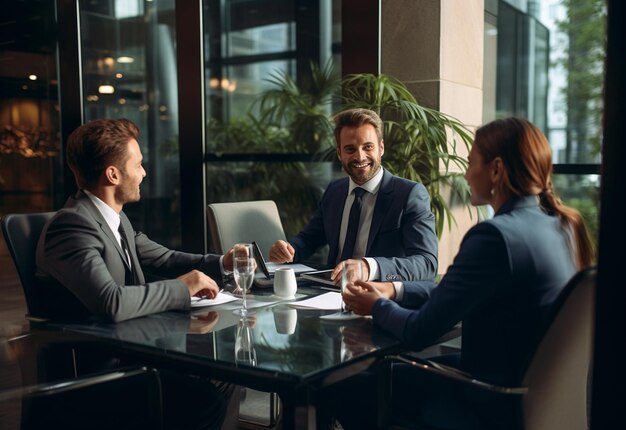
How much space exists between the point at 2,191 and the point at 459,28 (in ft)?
16.2

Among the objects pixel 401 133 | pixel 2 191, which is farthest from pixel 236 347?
pixel 2 191

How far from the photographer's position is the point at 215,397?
1.86 meters

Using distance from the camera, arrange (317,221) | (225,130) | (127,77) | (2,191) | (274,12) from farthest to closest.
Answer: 1. (2,191)
2. (127,77)
3. (225,130)
4. (274,12)
5. (317,221)

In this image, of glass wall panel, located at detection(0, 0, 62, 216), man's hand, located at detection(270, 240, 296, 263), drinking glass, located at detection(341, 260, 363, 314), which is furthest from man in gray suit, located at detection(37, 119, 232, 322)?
glass wall panel, located at detection(0, 0, 62, 216)

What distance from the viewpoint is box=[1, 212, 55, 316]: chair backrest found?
2.08 metres

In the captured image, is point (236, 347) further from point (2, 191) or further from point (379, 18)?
point (2, 191)

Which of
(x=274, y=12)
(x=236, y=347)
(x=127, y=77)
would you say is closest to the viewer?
(x=236, y=347)

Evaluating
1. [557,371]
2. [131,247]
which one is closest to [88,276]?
[131,247]

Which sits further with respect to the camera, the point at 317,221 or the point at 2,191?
the point at 2,191

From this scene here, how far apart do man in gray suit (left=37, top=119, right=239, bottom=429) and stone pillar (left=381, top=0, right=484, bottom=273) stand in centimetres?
214

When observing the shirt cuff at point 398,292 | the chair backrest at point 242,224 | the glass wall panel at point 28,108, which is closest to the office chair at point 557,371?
the shirt cuff at point 398,292

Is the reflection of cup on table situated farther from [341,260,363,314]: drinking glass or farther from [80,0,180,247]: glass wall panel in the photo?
[80,0,180,247]: glass wall panel

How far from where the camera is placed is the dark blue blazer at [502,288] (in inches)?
59.2

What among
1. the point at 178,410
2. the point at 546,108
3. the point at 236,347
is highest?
the point at 546,108
